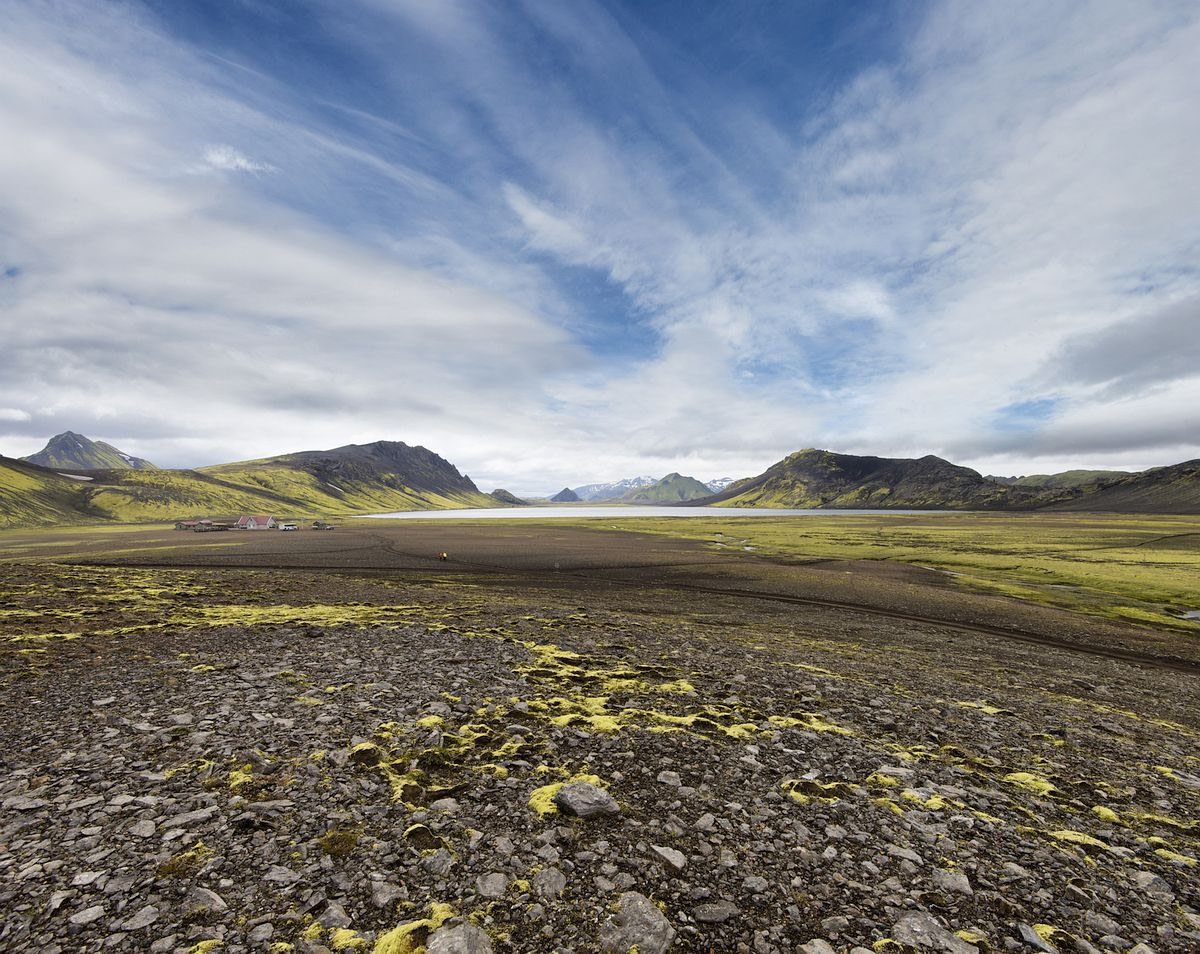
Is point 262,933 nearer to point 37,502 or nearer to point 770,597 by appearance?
point 770,597

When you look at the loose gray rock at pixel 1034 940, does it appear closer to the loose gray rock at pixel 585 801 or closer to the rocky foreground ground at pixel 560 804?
the rocky foreground ground at pixel 560 804

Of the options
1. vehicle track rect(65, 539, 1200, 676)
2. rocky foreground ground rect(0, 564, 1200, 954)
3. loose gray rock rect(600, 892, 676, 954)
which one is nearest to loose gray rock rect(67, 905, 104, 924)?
rocky foreground ground rect(0, 564, 1200, 954)

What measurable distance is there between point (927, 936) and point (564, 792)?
4.63 meters

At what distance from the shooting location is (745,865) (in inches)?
243

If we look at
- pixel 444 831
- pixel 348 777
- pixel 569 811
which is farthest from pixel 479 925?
pixel 348 777

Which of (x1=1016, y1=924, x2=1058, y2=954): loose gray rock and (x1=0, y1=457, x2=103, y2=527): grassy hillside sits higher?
(x1=0, y1=457, x2=103, y2=527): grassy hillside

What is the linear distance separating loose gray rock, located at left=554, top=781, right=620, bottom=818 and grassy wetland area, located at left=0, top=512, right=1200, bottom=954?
0.05m

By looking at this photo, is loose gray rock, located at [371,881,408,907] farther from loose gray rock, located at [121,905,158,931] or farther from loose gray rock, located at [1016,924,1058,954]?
loose gray rock, located at [1016,924,1058,954]

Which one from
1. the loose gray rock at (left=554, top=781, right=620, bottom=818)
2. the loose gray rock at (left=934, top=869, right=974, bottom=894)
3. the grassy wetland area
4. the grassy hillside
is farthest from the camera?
the grassy hillside

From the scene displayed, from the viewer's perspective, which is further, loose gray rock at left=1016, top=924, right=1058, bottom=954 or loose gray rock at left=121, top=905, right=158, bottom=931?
loose gray rock at left=1016, top=924, right=1058, bottom=954

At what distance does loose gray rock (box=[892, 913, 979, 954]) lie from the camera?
Result: 499 centimetres

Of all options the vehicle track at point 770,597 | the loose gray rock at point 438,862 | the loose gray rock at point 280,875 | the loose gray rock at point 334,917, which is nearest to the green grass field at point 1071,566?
the vehicle track at point 770,597

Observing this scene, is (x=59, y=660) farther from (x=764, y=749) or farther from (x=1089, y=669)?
(x=1089, y=669)

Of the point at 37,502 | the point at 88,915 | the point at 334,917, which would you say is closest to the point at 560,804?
the point at 334,917
